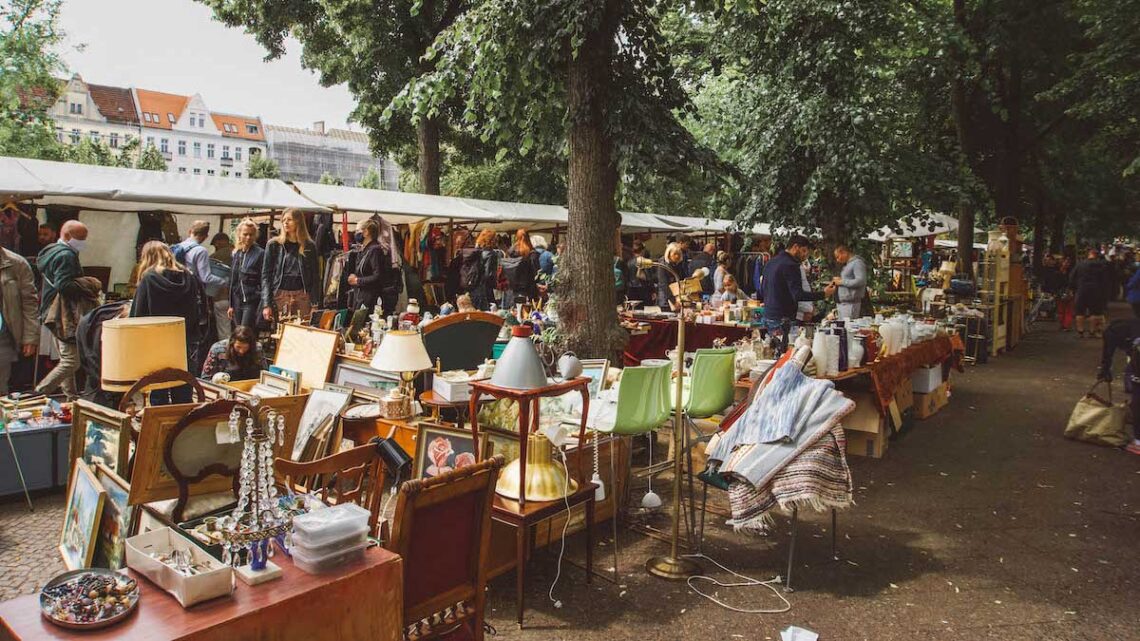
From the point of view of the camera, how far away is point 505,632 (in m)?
3.35

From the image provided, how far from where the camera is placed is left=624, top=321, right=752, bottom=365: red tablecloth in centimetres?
870

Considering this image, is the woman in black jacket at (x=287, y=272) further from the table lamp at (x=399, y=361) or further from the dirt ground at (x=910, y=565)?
the table lamp at (x=399, y=361)

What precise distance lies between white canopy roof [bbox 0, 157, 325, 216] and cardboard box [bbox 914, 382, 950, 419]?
768cm

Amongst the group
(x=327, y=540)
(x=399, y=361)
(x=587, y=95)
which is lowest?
(x=327, y=540)

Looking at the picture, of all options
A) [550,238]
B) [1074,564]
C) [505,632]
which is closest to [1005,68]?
[550,238]

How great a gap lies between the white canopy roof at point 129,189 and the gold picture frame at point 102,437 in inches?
219

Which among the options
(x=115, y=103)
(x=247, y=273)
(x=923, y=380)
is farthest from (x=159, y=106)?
(x=923, y=380)

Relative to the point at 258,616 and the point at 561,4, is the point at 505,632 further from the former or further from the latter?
the point at 561,4

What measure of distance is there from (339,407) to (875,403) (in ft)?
14.7

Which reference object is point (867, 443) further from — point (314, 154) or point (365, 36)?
point (314, 154)

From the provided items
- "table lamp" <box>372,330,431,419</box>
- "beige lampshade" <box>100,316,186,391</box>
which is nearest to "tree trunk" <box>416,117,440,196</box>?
"table lamp" <box>372,330,431,419</box>

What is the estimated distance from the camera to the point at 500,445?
394 centimetres

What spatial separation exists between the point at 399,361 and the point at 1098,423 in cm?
644

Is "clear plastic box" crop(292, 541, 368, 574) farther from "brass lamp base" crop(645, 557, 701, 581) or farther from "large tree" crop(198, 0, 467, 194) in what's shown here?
"large tree" crop(198, 0, 467, 194)
